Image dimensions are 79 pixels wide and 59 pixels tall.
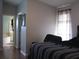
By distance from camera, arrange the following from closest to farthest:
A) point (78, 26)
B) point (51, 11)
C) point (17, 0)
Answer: point (78, 26) < point (51, 11) < point (17, 0)

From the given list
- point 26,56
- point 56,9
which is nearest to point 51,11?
point 56,9

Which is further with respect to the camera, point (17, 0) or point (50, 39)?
point (17, 0)

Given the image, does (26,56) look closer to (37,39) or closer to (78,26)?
(37,39)

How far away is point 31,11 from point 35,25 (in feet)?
2.02

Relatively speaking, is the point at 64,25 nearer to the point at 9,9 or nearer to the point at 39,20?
the point at 39,20

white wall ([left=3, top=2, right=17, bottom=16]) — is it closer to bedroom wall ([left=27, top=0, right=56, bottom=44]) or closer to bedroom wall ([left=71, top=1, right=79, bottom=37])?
A: bedroom wall ([left=27, top=0, right=56, bottom=44])

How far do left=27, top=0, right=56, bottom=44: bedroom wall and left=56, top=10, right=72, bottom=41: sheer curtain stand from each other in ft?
1.05

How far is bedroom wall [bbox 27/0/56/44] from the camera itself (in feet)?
18.5

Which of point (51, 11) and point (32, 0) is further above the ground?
point (32, 0)

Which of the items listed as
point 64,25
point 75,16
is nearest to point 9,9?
point 64,25

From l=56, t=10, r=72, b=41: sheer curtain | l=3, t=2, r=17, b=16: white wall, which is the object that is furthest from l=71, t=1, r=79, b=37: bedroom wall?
l=3, t=2, r=17, b=16: white wall

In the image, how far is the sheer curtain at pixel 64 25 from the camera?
5.16 metres

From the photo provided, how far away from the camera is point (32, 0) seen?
5.64m

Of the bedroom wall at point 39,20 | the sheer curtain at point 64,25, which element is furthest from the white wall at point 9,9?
the sheer curtain at point 64,25
